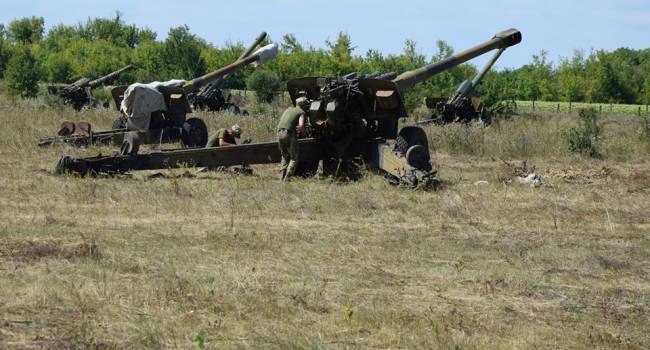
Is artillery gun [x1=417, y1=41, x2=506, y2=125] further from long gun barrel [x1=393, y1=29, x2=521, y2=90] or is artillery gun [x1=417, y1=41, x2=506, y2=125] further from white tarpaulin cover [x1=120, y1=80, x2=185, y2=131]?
long gun barrel [x1=393, y1=29, x2=521, y2=90]

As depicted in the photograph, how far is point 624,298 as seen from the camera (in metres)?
8.77

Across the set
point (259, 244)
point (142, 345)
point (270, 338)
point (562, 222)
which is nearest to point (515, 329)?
point (270, 338)

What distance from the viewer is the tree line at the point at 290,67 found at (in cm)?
4300

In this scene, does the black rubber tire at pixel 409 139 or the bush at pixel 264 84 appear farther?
the bush at pixel 264 84

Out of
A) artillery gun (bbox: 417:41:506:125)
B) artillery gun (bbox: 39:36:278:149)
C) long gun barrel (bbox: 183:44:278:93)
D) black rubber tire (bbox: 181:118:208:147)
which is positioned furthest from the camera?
artillery gun (bbox: 417:41:506:125)

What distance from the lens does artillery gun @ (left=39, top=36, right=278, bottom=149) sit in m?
20.4

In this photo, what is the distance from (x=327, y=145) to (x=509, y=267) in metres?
7.11

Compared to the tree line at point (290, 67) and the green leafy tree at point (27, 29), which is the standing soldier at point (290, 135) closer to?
the tree line at point (290, 67)

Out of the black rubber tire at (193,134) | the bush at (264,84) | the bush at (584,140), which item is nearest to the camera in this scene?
the black rubber tire at (193,134)

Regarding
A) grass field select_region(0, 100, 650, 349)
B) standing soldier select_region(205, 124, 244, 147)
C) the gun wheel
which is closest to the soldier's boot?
grass field select_region(0, 100, 650, 349)

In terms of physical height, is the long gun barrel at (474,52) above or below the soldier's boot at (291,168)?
above

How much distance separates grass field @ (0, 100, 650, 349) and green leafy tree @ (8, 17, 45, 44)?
82860mm

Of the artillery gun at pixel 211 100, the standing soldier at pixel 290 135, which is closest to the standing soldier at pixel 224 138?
the standing soldier at pixel 290 135

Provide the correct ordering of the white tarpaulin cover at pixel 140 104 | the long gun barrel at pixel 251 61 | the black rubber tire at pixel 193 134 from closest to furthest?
the white tarpaulin cover at pixel 140 104, the long gun barrel at pixel 251 61, the black rubber tire at pixel 193 134
